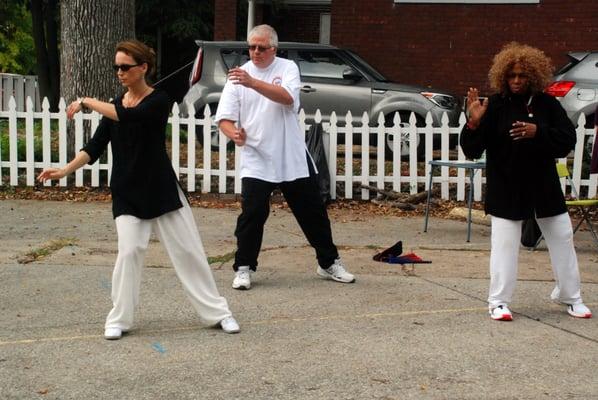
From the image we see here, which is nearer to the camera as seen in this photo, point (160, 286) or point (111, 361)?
point (111, 361)

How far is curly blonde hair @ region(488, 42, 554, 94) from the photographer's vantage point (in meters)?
5.64

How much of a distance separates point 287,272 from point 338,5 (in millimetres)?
11295

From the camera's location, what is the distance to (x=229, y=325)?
A: 218 inches

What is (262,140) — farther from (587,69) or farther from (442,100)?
(442,100)

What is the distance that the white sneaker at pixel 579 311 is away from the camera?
598 centimetres

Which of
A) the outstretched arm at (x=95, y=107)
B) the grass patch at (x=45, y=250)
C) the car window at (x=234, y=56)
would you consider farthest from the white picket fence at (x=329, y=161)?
the outstretched arm at (x=95, y=107)

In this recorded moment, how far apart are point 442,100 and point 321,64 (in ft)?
6.25

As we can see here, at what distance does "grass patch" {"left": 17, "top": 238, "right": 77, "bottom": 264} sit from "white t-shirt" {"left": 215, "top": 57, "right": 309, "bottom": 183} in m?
2.15

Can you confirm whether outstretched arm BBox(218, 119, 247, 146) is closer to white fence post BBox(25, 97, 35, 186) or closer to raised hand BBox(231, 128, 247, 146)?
raised hand BBox(231, 128, 247, 146)

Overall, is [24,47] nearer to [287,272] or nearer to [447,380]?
[287,272]

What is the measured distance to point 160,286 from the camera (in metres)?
6.80

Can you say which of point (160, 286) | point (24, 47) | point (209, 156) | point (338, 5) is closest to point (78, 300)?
point (160, 286)

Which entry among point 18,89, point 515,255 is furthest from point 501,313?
point 18,89

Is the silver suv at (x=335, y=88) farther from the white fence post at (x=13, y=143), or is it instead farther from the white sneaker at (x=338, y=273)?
the white sneaker at (x=338, y=273)
